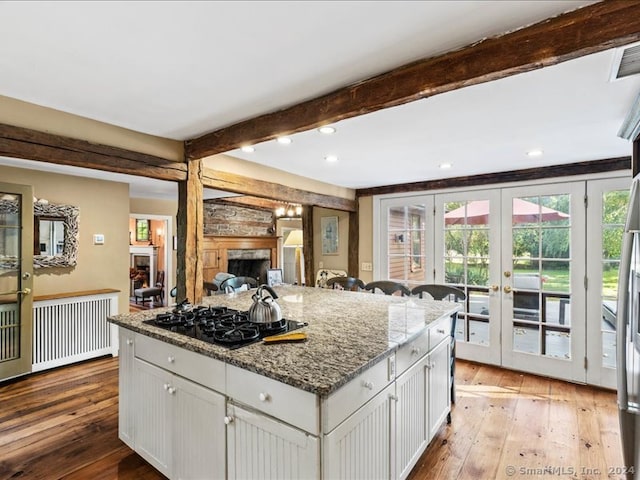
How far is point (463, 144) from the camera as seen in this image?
9.18ft

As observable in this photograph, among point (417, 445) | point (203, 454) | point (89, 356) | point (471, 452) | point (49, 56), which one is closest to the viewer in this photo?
point (49, 56)

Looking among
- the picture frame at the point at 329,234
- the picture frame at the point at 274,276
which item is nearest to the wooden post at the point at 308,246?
the picture frame at the point at 329,234

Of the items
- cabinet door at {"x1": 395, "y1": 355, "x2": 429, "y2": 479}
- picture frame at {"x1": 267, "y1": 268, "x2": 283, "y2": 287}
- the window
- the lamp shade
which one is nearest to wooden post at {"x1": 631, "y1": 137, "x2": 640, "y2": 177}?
cabinet door at {"x1": 395, "y1": 355, "x2": 429, "y2": 479}

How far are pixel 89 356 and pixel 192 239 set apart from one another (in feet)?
7.88

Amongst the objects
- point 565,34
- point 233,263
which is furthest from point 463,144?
point 233,263

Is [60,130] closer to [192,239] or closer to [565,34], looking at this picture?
[192,239]

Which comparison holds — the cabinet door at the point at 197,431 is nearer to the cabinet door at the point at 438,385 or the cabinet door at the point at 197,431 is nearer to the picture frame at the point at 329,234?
the cabinet door at the point at 438,385

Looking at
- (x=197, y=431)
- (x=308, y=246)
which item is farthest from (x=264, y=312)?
(x=308, y=246)

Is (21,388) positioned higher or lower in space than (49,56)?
lower

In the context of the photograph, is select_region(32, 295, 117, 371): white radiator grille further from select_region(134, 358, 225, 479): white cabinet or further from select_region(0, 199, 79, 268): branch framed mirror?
select_region(134, 358, 225, 479): white cabinet

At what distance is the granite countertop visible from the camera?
1.37 meters

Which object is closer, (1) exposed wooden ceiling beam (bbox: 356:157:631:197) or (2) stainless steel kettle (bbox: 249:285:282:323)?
(2) stainless steel kettle (bbox: 249:285:282:323)

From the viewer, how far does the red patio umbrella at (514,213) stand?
3.58 meters

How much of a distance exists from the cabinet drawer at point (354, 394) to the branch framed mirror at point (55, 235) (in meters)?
3.91
